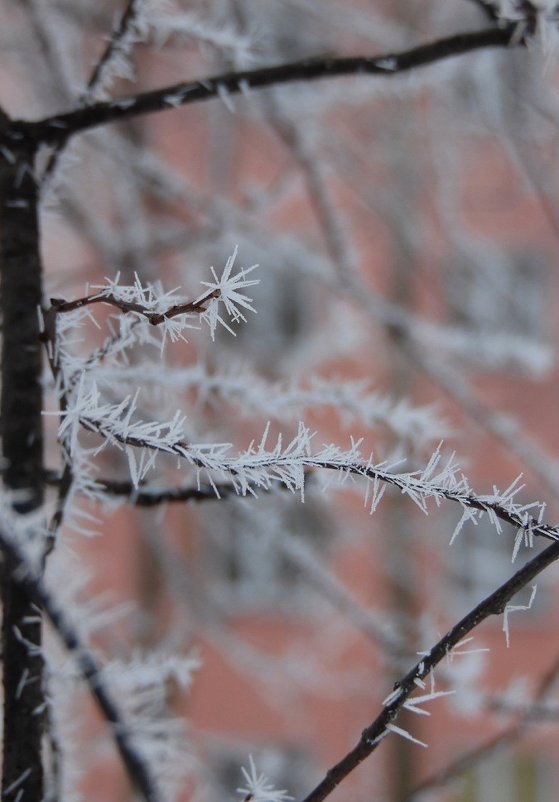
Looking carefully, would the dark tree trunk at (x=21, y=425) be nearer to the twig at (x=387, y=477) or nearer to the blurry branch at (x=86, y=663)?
the blurry branch at (x=86, y=663)

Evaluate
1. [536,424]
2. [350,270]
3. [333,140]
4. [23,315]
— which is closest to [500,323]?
[536,424]

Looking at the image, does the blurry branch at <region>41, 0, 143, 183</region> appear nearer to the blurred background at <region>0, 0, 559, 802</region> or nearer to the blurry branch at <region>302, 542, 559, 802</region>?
the blurred background at <region>0, 0, 559, 802</region>

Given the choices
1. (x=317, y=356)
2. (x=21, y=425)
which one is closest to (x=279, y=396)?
(x=21, y=425)

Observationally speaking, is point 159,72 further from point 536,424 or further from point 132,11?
point 536,424

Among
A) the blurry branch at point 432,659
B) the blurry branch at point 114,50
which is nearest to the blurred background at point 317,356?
the blurry branch at point 114,50

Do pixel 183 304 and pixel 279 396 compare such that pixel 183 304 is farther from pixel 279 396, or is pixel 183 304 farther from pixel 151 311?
pixel 279 396

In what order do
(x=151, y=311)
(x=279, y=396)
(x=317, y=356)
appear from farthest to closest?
1. (x=317, y=356)
2. (x=279, y=396)
3. (x=151, y=311)
